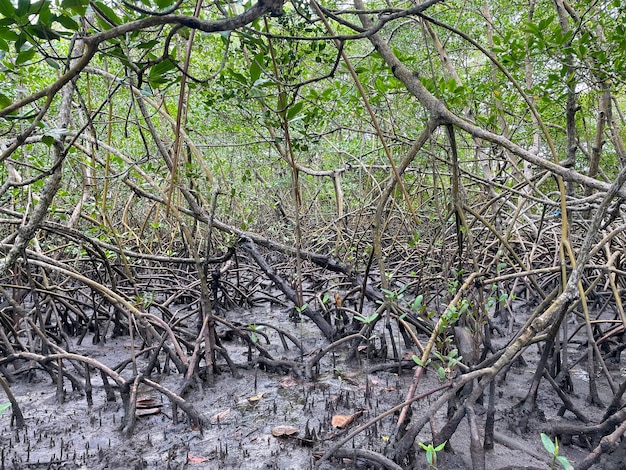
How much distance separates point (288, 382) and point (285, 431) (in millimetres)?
565

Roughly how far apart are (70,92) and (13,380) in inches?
66.0

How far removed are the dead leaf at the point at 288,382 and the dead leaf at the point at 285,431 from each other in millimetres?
466

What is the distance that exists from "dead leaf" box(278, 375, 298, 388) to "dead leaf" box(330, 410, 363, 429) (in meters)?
0.45

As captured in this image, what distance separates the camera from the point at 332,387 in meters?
2.46

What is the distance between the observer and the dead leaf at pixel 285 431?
1.96 meters

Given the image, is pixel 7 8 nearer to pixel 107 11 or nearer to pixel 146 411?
pixel 107 11

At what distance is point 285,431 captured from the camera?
1978mm

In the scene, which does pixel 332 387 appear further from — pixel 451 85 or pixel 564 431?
pixel 451 85

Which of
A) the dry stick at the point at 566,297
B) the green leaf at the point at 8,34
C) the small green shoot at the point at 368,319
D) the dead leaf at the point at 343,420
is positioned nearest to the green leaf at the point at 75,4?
the green leaf at the point at 8,34

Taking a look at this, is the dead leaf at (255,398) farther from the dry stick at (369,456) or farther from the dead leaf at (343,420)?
the dry stick at (369,456)

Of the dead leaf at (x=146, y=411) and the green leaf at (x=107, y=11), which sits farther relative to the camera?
the dead leaf at (x=146, y=411)

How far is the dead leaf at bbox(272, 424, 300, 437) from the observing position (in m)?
1.96

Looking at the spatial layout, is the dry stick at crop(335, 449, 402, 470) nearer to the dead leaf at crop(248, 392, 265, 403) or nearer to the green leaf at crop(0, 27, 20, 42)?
the dead leaf at crop(248, 392, 265, 403)

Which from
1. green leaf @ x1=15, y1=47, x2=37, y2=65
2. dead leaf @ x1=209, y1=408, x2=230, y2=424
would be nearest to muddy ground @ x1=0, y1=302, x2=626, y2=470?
dead leaf @ x1=209, y1=408, x2=230, y2=424
